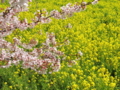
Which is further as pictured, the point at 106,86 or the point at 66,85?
the point at 66,85

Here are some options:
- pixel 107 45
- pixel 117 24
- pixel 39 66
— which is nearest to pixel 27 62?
pixel 39 66

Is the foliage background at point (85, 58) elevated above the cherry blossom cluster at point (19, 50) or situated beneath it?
situated beneath

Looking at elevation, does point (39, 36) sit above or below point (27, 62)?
below

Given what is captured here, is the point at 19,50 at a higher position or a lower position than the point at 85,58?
higher

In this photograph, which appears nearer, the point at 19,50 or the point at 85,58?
the point at 19,50

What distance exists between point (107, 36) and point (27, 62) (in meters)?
4.69

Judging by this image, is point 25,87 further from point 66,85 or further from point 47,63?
point 47,63

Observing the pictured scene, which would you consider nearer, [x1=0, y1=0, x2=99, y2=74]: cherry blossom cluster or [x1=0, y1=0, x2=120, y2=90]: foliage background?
[x1=0, y1=0, x2=99, y2=74]: cherry blossom cluster

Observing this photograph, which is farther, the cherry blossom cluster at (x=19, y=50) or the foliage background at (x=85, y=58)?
the foliage background at (x=85, y=58)

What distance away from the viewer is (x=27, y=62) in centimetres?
337

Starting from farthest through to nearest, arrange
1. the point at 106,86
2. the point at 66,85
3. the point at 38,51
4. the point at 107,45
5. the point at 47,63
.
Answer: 1. the point at 107,45
2. the point at 66,85
3. the point at 106,86
4. the point at 38,51
5. the point at 47,63

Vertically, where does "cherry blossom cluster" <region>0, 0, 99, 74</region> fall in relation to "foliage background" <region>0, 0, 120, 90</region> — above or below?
above

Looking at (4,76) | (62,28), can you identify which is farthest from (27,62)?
(62,28)

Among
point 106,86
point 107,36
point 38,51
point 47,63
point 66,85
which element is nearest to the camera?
point 47,63
